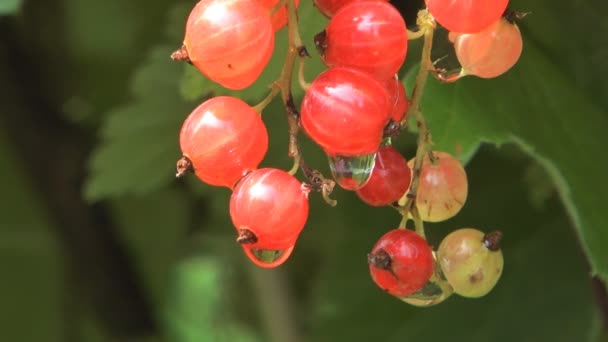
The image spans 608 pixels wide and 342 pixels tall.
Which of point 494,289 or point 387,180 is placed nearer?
point 387,180

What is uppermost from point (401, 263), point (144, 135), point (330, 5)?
point (330, 5)

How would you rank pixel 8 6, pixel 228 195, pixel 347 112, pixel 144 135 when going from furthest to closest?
1. pixel 228 195
2. pixel 144 135
3. pixel 8 6
4. pixel 347 112

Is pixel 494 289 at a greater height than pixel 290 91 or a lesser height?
lesser

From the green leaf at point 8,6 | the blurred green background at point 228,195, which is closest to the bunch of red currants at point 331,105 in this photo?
the blurred green background at point 228,195

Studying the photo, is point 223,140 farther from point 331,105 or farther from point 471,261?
point 471,261

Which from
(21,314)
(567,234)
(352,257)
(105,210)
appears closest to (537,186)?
(567,234)

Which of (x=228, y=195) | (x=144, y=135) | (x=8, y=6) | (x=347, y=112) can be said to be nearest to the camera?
(x=347, y=112)

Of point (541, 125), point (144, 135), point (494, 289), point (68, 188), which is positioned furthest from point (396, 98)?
point (68, 188)

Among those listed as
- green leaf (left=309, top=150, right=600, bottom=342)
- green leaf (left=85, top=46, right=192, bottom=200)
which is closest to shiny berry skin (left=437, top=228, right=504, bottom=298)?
green leaf (left=309, top=150, right=600, bottom=342)
